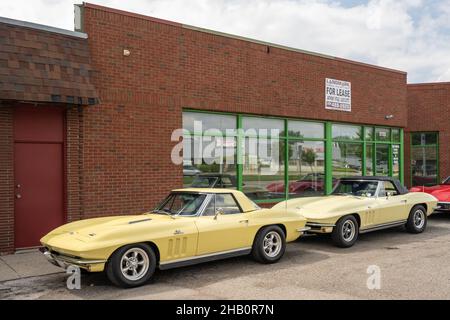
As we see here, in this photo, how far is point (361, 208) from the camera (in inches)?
362

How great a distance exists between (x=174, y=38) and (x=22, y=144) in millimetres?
4209

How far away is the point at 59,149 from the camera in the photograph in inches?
359

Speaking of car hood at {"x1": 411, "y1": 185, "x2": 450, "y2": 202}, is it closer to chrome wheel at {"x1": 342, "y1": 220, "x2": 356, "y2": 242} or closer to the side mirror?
chrome wheel at {"x1": 342, "y1": 220, "x2": 356, "y2": 242}

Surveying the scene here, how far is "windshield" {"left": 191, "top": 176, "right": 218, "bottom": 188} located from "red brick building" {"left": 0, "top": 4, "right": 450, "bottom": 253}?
0.24m

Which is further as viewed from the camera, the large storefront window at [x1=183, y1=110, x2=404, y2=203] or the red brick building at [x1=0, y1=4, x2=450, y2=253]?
the large storefront window at [x1=183, y1=110, x2=404, y2=203]

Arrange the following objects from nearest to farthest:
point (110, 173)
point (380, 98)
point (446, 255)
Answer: point (446, 255)
point (110, 173)
point (380, 98)

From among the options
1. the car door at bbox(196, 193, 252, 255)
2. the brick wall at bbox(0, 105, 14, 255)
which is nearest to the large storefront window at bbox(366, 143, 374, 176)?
the car door at bbox(196, 193, 252, 255)

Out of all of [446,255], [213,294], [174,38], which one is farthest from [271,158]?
[213,294]

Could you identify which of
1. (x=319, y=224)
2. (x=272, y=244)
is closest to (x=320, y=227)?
(x=319, y=224)

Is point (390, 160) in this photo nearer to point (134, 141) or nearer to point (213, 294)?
point (134, 141)

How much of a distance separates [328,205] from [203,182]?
3.40 metres

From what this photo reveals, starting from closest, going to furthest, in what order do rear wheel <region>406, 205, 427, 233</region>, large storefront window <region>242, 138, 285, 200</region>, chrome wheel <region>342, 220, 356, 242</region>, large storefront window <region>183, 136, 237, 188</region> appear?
chrome wheel <region>342, 220, 356, 242</region>, rear wheel <region>406, 205, 427, 233</region>, large storefront window <region>183, 136, 237, 188</region>, large storefront window <region>242, 138, 285, 200</region>

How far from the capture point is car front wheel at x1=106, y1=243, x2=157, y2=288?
19.1 ft

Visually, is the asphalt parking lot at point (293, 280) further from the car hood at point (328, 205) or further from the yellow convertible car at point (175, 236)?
the car hood at point (328, 205)
